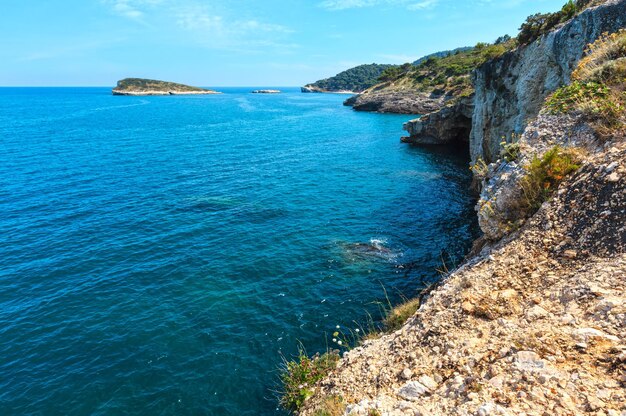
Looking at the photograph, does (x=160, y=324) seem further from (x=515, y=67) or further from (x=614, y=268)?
(x=515, y=67)

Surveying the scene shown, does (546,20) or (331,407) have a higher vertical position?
(546,20)

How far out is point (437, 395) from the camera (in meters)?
9.13

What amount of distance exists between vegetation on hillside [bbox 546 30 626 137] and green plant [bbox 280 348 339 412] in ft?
45.9

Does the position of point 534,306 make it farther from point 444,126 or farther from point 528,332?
point 444,126

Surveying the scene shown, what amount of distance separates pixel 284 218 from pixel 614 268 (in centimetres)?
2645

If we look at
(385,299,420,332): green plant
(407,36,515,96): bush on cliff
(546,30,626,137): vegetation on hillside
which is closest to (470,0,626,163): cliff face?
(546,30,626,137): vegetation on hillside

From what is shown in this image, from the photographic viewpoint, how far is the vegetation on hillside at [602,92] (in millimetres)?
13435

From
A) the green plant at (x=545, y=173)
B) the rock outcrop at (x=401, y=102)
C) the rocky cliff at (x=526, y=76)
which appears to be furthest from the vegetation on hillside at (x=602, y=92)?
the rock outcrop at (x=401, y=102)

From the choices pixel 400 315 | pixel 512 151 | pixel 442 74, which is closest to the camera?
pixel 512 151

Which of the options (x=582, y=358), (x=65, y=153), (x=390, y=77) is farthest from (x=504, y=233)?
(x=390, y=77)

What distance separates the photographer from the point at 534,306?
10.3m

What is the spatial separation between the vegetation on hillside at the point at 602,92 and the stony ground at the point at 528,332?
5.41 feet

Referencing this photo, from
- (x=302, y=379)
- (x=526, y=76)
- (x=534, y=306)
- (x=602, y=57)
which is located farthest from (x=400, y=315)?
(x=526, y=76)

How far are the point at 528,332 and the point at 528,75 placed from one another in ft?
87.8
